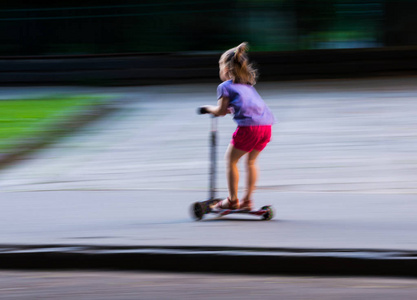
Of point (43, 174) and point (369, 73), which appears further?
point (369, 73)

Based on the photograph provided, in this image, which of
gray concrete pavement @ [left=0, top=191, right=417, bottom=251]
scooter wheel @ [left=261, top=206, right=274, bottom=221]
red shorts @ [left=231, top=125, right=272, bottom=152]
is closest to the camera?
gray concrete pavement @ [left=0, top=191, right=417, bottom=251]

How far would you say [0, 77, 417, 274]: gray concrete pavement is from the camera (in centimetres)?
580

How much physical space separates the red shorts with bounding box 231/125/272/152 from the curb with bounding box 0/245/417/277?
40.6 inches

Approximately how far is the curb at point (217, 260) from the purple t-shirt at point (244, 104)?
45.6 inches

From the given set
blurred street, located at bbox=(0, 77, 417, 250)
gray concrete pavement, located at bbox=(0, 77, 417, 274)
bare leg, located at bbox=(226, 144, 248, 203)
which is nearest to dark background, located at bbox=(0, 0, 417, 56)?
blurred street, located at bbox=(0, 77, 417, 250)

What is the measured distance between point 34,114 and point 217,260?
29.5ft

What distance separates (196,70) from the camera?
57.8 ft

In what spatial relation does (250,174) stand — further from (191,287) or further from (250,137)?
(191,287)

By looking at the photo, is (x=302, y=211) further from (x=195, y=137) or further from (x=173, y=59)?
(x=173, y=59)

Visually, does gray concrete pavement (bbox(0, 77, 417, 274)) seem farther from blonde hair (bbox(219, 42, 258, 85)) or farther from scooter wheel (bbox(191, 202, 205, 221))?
blonde hair (bbox(219, 42, 258, 85))

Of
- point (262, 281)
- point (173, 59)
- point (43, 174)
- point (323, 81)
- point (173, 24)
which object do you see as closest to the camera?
point (262, 281)

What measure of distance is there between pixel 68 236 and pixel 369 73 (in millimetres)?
12670

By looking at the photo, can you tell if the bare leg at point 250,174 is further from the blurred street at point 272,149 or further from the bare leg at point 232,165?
the blurred street at point 272,149

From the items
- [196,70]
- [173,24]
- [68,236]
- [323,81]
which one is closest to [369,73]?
[323,81]
